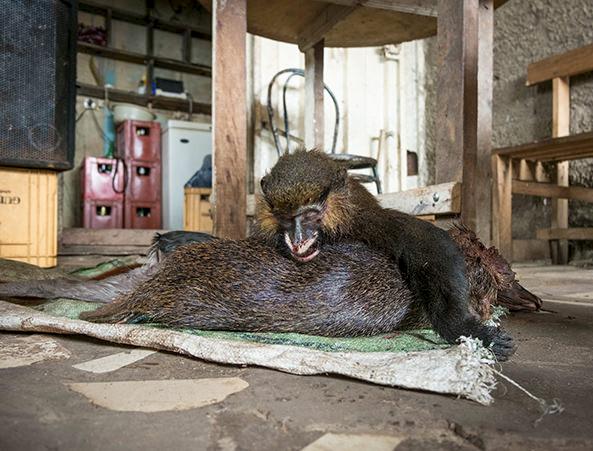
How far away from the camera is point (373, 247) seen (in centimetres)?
181

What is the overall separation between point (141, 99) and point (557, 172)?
820 centimetres

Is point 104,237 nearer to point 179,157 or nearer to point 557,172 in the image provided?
point 179,157

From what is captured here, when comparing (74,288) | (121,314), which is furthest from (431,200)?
(74,288)

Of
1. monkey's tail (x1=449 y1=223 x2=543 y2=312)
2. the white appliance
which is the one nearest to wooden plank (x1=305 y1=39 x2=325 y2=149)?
monkey's tail (x1=449 y1=223 x2=543 y2=312)

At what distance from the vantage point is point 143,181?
978cm

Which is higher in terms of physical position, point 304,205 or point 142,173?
point 142,173

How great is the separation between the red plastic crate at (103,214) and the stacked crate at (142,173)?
→ 5.3 inches

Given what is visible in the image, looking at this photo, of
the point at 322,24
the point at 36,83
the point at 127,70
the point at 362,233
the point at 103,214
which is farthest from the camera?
the point at 127,70

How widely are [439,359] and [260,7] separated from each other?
128 inches

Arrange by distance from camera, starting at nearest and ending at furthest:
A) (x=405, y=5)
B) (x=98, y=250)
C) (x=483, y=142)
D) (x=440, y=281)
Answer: (x=440, y=281), (x=483, y=142), (x=405, y=5), (x=98, y=250)

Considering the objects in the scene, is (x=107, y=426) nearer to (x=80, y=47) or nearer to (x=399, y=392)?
(x=399, y=392)

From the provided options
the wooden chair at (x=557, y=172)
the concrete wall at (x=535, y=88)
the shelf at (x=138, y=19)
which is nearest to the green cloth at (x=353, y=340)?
the wooden chair at (x=557, y=172)

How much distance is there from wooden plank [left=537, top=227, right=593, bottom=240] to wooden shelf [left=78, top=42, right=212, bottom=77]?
323 inches

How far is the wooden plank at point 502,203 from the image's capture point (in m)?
5.38
